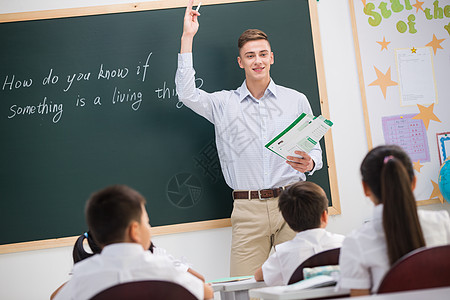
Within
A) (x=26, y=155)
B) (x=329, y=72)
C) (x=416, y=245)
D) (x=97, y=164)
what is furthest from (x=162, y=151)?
(x=416, y=245)

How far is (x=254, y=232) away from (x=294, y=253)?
1296 mm

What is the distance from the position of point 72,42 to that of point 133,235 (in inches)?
94.6

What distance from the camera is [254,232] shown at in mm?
3521

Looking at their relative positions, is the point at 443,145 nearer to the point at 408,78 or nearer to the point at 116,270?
the point at 408,78

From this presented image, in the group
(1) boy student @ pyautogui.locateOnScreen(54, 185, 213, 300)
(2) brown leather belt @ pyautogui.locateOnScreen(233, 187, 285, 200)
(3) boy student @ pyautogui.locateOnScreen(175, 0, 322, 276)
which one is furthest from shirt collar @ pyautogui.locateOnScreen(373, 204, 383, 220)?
(2) brown leather belt @ pyautogui.locateOnScreen(233, 187, 285, 200)

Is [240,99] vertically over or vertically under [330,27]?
under

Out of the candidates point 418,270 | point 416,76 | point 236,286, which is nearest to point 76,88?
point 236,286

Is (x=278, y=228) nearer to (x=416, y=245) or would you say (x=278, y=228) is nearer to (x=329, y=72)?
(x=329, y=72)

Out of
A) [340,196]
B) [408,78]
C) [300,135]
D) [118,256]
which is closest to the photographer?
[118,256]

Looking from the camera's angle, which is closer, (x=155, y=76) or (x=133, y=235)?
(x=133, y=235)

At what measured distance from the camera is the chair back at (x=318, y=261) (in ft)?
6.19

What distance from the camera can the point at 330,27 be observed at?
401 centimetres

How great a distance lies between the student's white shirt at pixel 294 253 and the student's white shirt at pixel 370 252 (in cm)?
56

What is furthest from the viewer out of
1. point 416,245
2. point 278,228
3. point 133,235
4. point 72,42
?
point 72,42
